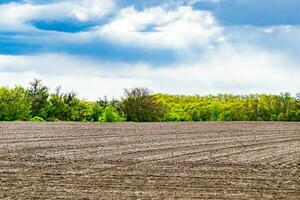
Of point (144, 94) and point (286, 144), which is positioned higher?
point (144, 94)

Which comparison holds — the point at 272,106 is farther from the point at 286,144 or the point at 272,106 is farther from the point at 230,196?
the point at 230,196

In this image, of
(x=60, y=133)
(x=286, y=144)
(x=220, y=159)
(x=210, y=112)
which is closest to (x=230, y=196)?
(x=220, y=159)

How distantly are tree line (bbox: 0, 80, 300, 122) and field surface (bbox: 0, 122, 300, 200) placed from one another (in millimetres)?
27382

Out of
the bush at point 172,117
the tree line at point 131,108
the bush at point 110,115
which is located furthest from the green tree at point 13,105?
the bush at point 172,117

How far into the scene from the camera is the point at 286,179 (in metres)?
15.4

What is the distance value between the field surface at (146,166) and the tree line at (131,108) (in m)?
27.4

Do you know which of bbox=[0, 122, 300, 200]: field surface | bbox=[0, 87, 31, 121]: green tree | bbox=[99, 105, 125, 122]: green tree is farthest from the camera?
bbox=[99, 105, 125, 122]: green tree

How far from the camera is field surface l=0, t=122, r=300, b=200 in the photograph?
1336 centimetres

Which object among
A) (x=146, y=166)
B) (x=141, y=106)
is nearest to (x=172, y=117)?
(x=141, y=106)

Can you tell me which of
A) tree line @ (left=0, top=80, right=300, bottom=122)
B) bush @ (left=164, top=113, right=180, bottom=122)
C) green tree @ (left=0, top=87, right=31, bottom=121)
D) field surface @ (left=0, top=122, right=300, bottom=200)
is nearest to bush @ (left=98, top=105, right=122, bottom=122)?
tree line @ (left=0, top=80, right=300, bottom=122)

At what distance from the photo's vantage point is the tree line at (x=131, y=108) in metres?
54.0

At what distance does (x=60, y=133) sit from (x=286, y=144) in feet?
31.5

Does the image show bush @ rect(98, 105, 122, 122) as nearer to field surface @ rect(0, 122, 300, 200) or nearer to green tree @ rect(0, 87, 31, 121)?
green tree @ rect(0, 87, 31, 121)

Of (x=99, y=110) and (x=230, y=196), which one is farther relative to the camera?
(x=99, y=110)
